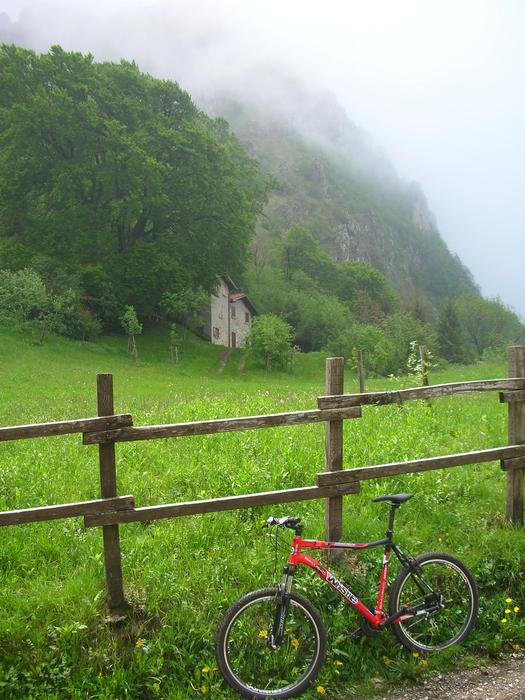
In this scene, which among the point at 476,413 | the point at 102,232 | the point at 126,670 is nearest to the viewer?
the point at 126,670

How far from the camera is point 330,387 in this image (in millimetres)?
5727

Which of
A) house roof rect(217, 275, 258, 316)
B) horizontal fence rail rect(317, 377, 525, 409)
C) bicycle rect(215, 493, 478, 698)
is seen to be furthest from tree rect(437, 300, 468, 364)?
bicycle rect(215, 493, 478, 698)

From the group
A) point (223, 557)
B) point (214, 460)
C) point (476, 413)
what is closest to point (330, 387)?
point (223, 557)

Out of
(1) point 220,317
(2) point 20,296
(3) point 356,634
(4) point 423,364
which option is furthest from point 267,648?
(1) point 220,317

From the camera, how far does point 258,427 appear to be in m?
5.43

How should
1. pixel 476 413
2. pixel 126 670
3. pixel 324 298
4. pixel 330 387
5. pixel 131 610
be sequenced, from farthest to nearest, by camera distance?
pixel 324 298 → pixel 476 413 → pixel 330 387 → pixel 131 610 → pixel 126 670

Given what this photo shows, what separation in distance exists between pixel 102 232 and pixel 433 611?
4672cm

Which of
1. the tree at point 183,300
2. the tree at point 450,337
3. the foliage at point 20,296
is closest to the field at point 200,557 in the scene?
the foliage at point 20,296

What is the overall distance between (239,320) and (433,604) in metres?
63.2

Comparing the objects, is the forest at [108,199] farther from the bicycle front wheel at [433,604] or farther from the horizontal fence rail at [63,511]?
the bicycle front wheel at [433,604]

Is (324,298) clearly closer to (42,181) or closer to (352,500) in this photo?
(42,181)

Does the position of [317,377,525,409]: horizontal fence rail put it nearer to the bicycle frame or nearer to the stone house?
the bicycle frame

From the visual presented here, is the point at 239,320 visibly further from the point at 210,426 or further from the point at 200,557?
the point at 210,426

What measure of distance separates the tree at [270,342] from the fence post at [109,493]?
41874 millimetres
